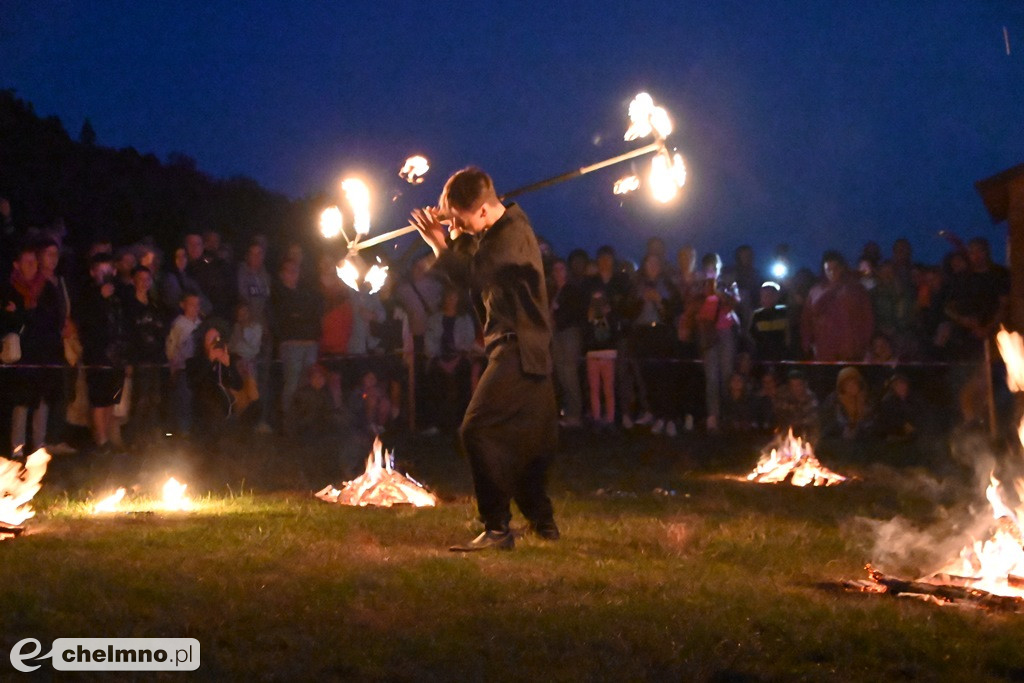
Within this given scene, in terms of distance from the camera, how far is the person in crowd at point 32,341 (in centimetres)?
1283

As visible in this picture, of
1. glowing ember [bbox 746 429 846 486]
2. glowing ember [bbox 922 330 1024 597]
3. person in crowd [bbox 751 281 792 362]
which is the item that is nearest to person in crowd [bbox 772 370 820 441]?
person in crowd [bbox 751 281 792 362]

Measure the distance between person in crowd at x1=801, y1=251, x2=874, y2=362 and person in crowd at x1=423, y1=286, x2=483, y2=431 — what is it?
421cm

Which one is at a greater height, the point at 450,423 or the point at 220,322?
the point at 220,322

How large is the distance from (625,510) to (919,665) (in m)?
4.63

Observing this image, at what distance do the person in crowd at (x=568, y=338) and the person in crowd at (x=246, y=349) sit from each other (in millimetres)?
3679

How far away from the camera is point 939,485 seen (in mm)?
11570

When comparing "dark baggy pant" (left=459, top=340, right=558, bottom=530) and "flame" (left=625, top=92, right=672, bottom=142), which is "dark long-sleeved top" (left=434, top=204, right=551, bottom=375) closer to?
"dark baggy pant" (left=459, top=340, right=558, bottom=530)

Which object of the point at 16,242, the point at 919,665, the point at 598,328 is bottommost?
the point at 919,665

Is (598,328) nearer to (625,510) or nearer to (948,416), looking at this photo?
(948,416)

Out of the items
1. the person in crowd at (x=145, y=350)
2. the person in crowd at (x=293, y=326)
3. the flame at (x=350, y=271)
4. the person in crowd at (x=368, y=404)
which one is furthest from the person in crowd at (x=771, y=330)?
the flame at (x=350, y=271)

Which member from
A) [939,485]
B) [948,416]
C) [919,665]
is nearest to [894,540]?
[919,665]

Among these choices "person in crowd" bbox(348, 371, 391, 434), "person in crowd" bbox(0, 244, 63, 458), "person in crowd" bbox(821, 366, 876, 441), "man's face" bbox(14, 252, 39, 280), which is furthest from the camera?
"person in crowd" bbox(821, 366, 876, 441)

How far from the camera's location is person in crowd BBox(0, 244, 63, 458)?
12.8 metres

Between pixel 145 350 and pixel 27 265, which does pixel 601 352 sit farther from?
pixel 27 265
